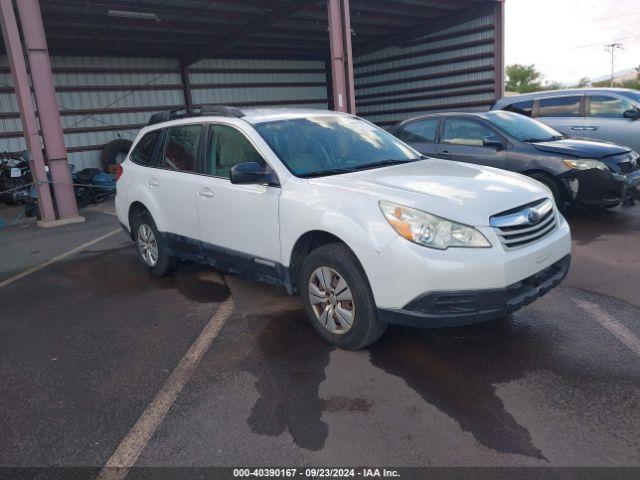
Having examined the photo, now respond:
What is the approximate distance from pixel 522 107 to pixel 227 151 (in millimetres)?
7501

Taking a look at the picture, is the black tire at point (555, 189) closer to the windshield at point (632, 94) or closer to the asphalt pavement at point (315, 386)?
the asphalt pavement at point (315, 386)

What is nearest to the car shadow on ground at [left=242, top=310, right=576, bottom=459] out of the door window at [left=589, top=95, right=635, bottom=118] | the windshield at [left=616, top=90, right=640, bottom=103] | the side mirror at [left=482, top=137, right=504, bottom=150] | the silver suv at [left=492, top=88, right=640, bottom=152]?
the side mirror at [left=482, top=137, right=504, bottom=150]

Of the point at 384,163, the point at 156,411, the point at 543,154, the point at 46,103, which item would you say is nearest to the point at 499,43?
the point at 543,154

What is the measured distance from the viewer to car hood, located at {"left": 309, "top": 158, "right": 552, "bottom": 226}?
3232 millimetres

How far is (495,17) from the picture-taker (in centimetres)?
1605

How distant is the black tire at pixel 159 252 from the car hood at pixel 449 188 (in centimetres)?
242

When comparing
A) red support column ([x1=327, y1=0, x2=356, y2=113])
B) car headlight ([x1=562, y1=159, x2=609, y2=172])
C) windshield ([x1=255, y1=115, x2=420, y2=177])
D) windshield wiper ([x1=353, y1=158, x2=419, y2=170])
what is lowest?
car headlight ([x1=562, y1=159, x2=609, y2=172])

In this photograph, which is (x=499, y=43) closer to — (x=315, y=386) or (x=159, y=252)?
(x=159, y=252)

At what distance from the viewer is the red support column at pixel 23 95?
884 centimetres

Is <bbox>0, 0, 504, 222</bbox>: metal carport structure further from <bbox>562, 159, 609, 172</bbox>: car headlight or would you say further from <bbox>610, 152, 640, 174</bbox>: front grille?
<bbox>610, 152, 640, 174</bbox>: front grille

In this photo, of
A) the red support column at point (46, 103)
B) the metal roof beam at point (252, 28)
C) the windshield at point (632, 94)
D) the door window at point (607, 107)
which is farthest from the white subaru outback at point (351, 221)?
the metal roof beam at point (252, 28)

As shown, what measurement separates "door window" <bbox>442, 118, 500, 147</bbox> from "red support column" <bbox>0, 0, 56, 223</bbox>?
22.8 feet

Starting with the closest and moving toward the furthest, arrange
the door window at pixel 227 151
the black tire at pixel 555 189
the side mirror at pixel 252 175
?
the side mirror at pixel 252 175 → the door window at pixel 227 151 → the black tire at pixel 555 189

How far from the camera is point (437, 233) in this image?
3145 mm
